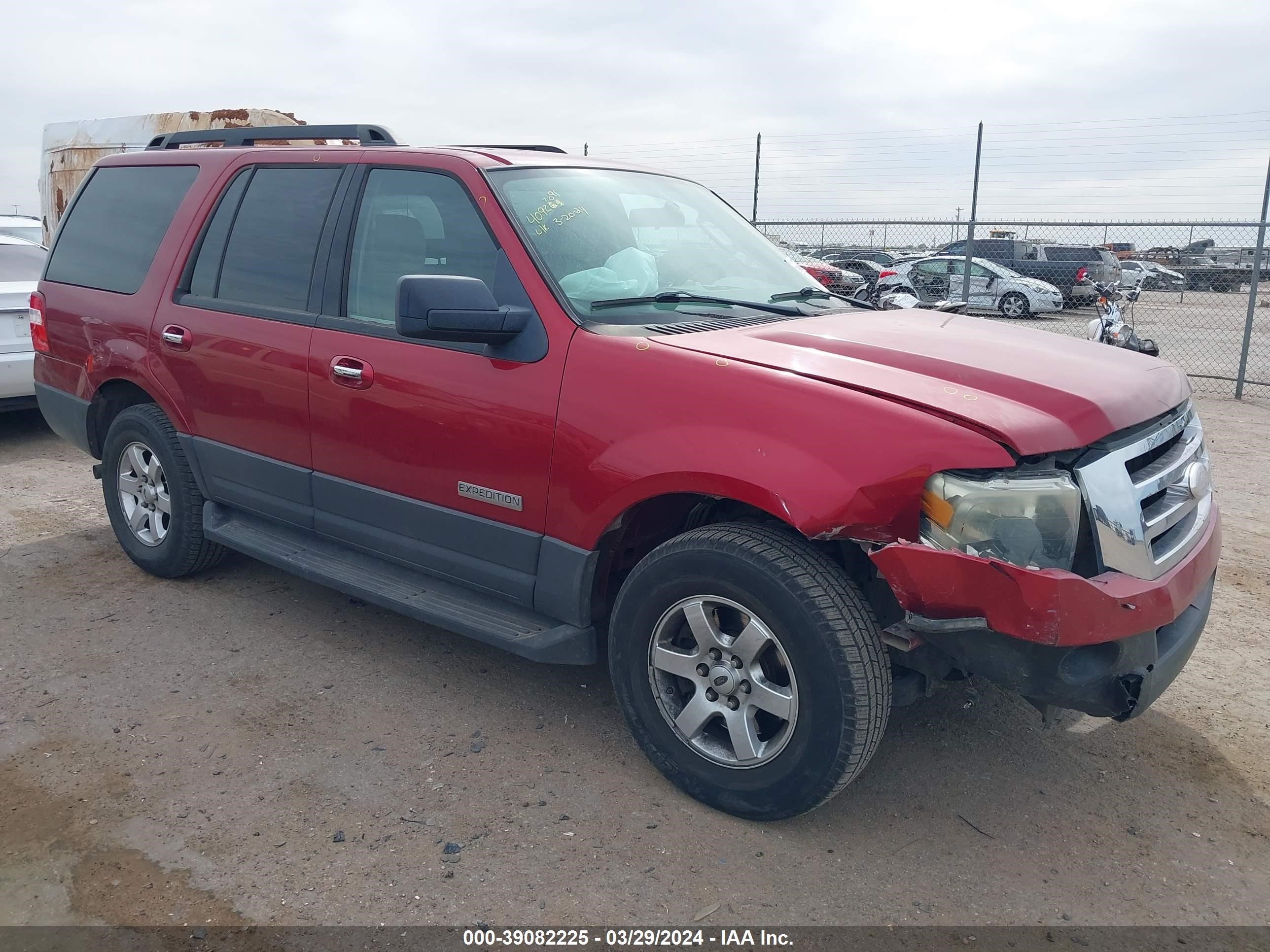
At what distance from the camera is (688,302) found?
11.5 feet

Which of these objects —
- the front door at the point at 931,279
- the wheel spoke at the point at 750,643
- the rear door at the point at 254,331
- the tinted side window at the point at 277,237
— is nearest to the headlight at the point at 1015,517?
the wheel spoke at the point at 750,643

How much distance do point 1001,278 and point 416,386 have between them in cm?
1762

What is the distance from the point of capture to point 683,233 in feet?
12.9

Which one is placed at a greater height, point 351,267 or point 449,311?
point 351,267

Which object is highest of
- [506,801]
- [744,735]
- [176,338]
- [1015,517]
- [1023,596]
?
[176,338]

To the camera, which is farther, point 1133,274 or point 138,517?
point 1133,274

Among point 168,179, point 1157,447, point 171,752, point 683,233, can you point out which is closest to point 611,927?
point 171,752

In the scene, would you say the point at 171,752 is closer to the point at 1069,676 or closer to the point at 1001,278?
the point at 1069,676

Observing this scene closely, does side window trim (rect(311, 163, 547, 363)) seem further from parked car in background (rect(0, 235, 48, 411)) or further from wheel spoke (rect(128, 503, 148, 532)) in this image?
parked car in background (rect(0, 235, 48, 411))

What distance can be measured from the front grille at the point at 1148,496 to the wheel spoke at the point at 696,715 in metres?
1.17

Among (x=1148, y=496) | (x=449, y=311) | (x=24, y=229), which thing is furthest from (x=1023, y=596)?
(x=24, y=229)

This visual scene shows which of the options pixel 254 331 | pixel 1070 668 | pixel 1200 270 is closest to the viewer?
pixel 1070 668

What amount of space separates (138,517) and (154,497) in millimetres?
187

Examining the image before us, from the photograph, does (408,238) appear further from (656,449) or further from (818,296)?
(818,296)
